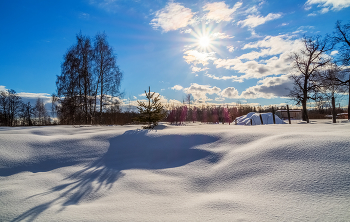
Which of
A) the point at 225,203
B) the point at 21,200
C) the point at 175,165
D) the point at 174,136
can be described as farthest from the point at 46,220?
the point at 174,136

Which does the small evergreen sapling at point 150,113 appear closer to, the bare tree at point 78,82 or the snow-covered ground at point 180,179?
the snow-covered ground at point 180,179

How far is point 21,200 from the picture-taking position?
2.97 meters

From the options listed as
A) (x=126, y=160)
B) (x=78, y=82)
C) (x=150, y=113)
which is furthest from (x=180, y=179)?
(x=78, y=82)

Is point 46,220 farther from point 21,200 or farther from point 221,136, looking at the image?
point 221,136

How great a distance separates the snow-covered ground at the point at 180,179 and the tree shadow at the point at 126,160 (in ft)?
0.08

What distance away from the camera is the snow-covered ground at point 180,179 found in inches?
93.3

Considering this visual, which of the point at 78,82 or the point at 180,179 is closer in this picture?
the point at 180,179

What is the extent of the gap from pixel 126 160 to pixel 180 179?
192cm

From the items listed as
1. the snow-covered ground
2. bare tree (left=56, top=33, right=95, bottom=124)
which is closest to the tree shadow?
the snow-covered ground

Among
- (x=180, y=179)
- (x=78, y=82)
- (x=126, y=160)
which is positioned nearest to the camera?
(x=180, y=179)

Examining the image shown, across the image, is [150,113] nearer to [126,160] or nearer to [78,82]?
[126,160]

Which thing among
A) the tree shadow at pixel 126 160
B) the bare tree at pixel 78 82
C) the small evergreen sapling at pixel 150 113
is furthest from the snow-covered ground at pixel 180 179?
the bare tree at pixel 78 82

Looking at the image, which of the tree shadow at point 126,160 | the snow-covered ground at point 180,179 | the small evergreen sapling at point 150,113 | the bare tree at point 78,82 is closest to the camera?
the snow-covered ground at point 180,179

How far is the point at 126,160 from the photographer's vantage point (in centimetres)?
493
